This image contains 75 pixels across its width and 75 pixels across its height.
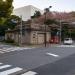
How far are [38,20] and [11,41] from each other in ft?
102

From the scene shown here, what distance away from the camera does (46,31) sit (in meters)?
65.6

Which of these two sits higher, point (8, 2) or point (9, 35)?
point (8, 2)

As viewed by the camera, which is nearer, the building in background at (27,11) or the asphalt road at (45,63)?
the asphalt road at (45,63)

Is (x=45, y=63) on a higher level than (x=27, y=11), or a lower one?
lower

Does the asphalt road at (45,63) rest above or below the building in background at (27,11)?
below

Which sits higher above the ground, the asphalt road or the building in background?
the building in background

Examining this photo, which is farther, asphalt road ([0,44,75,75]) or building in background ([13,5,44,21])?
building in background ([13,5,44,21])

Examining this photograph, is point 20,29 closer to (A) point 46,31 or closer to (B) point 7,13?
(A) point 46,31

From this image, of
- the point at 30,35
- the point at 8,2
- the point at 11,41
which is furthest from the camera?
the point at 11,41

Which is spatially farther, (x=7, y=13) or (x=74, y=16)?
(x=74, y=16)

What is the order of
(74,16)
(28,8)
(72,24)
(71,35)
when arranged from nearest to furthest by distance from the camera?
1. (71,35)
2. (72,24)
3. (74,16)
4. (28,8)

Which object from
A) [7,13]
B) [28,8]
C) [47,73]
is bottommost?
[47,73]

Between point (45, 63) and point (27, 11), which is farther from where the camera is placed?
point (27, 11)

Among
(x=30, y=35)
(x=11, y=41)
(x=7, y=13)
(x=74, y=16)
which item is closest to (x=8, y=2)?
(x=7, y=13)
